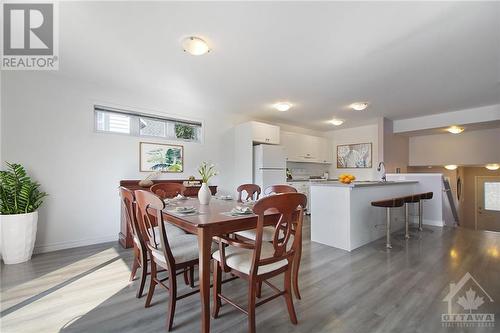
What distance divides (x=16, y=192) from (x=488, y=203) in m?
11.4

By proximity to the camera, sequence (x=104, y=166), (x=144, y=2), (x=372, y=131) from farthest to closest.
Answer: (x=372, y=131), (x=104, y=166), (x=144, y=2)

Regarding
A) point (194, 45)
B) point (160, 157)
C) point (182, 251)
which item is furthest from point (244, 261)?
point (160, 157)

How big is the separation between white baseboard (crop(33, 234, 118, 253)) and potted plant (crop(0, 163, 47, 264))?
0.30 m

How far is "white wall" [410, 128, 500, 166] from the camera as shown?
5.34m

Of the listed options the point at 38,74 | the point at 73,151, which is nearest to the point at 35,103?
the point at 38,74

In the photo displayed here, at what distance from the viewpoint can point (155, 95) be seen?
3.91m

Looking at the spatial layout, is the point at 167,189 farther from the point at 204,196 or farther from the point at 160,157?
the point at 160,157

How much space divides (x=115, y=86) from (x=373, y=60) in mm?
3607

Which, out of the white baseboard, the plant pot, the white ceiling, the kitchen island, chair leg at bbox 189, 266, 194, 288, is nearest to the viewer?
the white ceiling

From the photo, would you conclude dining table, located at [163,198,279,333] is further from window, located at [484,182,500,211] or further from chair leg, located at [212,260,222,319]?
window, located at [484,182,500,211]

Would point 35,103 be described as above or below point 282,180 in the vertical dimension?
above

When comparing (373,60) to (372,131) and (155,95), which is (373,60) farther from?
(372,131)

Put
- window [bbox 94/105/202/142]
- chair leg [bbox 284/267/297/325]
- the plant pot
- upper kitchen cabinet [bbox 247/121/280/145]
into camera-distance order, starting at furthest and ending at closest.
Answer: upper kitchen cabinet [bbox 247/121/280/145], window [bbox 94/105/202/142], the plant pot, chair leg [bbox 284/267/297/325]

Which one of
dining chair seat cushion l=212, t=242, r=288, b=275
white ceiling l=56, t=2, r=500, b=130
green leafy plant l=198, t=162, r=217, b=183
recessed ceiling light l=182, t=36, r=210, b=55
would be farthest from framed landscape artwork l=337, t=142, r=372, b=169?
dining chair seat cushion l=212, t=242, r=288, b=275
